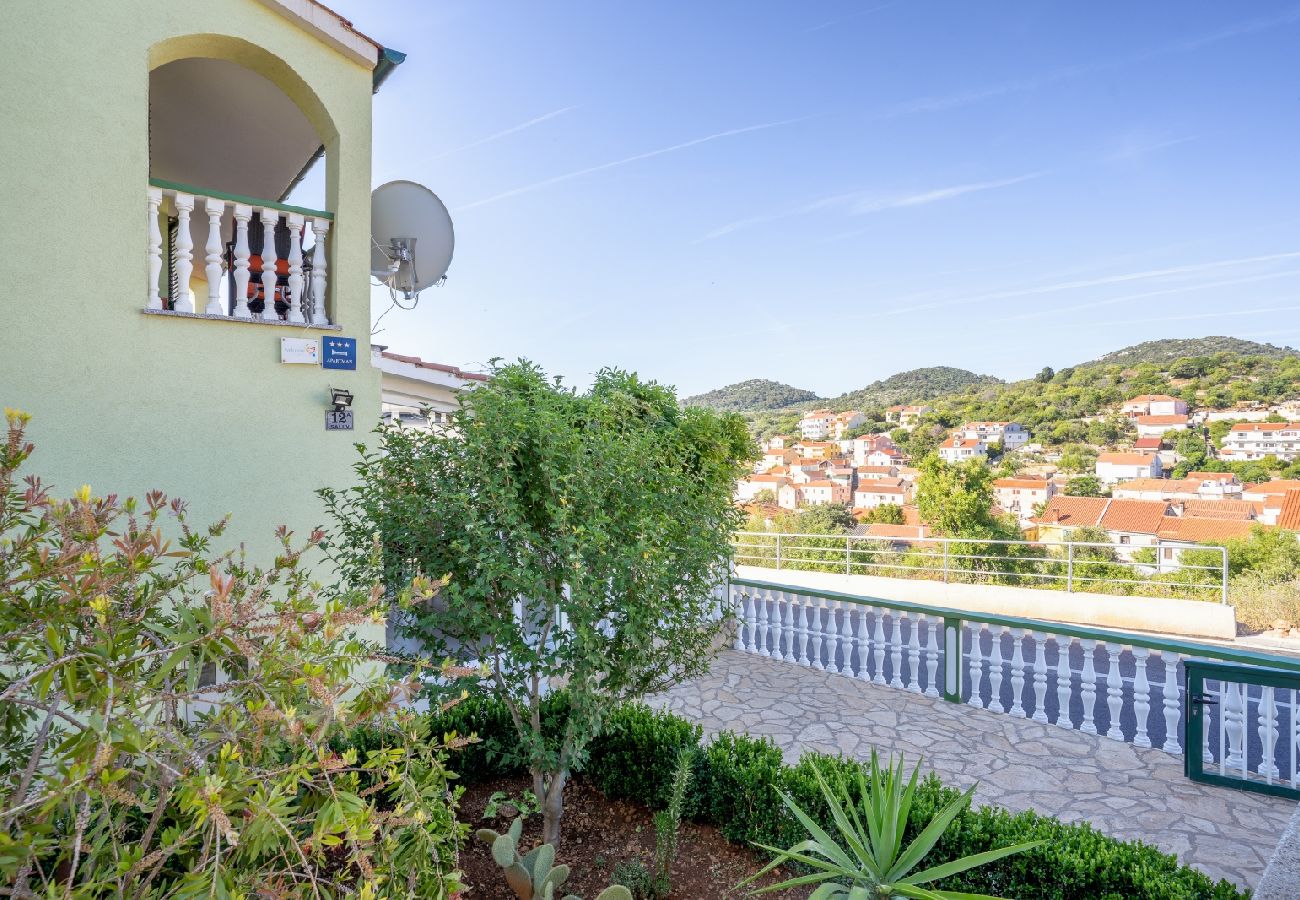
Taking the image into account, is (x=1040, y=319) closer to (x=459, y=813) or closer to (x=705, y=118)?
(x=705, y=118)

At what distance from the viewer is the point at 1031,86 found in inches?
1449

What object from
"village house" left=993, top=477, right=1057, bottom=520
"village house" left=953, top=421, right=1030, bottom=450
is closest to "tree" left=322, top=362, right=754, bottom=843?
"village house" left=993, top=477, right=1057, bottom=520

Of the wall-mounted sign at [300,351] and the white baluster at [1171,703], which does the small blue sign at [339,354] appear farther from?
the white baluster at [1171,703]

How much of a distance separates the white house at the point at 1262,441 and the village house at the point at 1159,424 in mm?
2182

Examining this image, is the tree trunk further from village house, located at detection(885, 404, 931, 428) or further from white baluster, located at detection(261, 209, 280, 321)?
village house, located at detection(885, 404, 931, 428)

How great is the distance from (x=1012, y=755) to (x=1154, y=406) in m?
44.3

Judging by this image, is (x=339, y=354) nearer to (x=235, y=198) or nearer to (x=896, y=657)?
(x=235, y=198)

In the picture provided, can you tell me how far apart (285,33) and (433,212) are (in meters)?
1.75

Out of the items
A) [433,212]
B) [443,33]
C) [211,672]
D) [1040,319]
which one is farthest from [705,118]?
[1040,319]

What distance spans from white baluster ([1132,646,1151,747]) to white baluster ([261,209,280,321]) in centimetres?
739

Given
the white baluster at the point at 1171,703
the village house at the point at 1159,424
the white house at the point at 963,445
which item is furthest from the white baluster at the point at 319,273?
the village house at the point at 1159,424

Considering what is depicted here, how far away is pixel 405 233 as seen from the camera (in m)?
6.48

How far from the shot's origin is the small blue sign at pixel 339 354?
210 inches

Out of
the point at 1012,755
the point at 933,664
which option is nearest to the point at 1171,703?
the point at 1012,755
